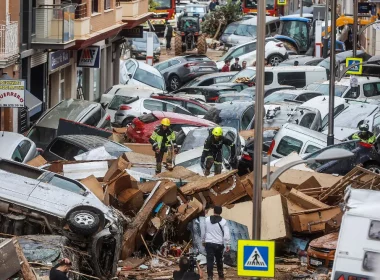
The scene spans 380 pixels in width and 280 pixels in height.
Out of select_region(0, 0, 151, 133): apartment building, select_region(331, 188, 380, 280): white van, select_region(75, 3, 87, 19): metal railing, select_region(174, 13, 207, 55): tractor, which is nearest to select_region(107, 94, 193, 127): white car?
select_region(0, 0, 151, 133): apartment building

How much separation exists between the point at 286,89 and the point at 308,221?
19.1 m

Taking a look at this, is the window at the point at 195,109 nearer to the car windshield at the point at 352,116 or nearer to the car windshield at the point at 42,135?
the car windshield at the point at 352,116

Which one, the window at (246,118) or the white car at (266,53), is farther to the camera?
the white car at (266,53)

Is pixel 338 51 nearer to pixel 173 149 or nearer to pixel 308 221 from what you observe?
pixel 173 149

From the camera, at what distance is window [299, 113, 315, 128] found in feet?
103

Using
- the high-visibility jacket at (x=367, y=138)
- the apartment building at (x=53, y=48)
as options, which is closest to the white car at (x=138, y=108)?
the apartment building at (x=53, y=48)

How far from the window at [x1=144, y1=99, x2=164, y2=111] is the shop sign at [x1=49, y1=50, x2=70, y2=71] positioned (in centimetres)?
359

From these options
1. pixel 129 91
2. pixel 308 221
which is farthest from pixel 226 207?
pixel 129 91

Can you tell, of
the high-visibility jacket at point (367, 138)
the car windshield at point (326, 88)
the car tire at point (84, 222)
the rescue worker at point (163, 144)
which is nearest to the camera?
the car tire at point (84, 222)

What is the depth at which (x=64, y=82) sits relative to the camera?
40.5 m

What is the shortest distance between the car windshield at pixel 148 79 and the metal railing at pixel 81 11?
4.47 m

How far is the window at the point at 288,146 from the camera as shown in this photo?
2753 centimetres

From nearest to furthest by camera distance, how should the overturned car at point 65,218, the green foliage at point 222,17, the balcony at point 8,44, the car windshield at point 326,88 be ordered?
the overturned car at point 65,218 < the balcony at point 8,44 < the car windshield at point 326,88 < the green foliage at point 222,17

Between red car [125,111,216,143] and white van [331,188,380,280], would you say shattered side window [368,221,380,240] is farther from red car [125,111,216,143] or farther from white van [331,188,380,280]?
red car [125,111,216,143]
